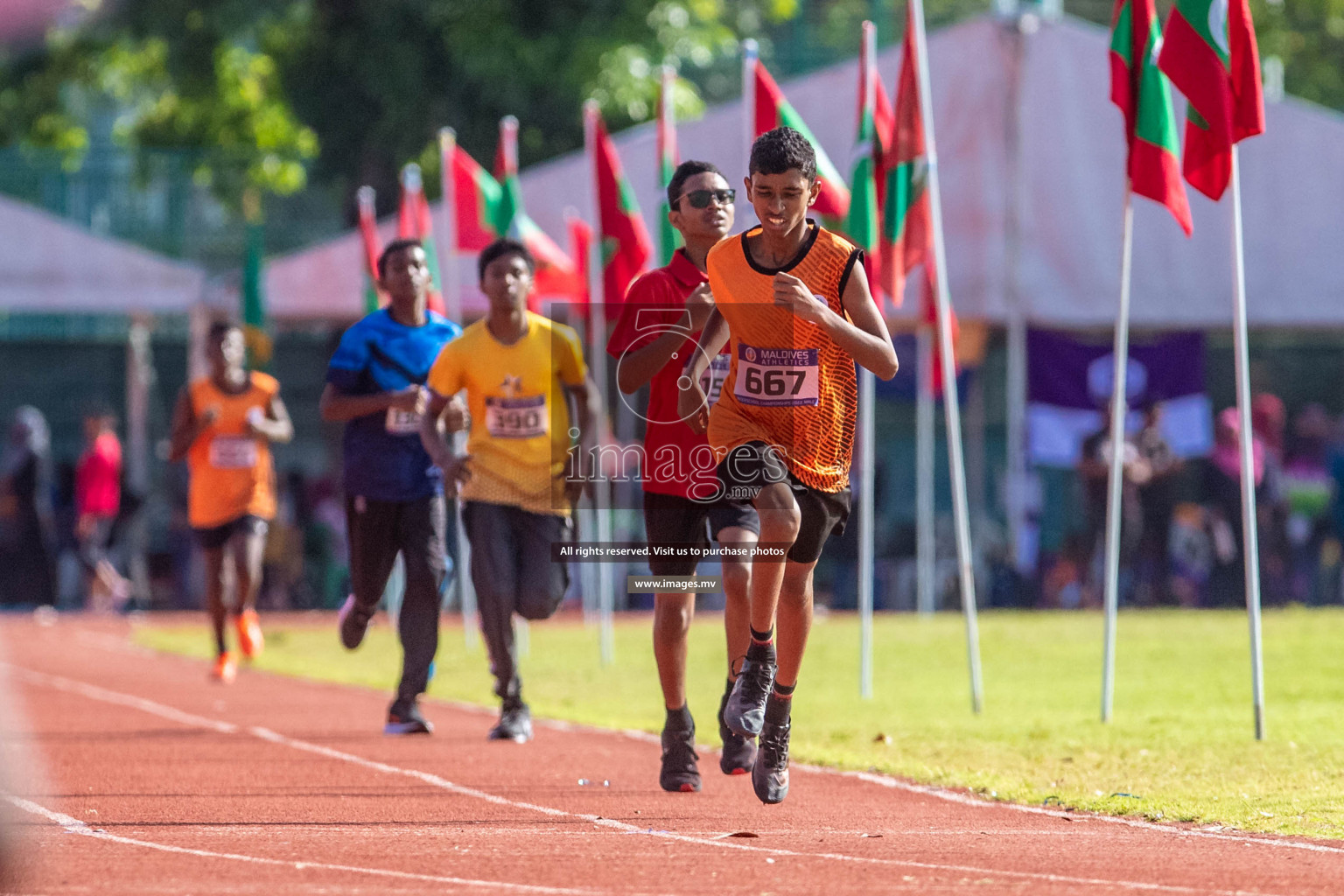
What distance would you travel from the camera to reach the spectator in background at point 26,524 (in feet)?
80.4

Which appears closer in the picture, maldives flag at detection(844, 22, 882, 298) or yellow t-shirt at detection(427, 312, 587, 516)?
→ yellow t-shirt at detection(427, 312, 587, 516)

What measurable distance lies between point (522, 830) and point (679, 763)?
49.4 inches

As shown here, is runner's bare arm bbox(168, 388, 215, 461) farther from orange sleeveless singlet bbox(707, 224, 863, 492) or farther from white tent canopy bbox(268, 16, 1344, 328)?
white tent canopy bbox(268, 16, 1344, 328)

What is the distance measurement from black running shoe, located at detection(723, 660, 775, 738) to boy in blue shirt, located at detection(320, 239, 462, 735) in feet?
11.4

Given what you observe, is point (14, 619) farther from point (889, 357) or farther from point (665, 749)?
point (889, 357)

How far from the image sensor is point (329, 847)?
264 inches

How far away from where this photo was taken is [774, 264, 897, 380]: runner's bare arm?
701 centimetres

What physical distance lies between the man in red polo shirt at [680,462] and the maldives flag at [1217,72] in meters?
3.51

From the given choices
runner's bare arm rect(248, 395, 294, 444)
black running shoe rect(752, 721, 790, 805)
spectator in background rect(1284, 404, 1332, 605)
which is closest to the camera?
black running shoe rect(752, 721, 790, 805)

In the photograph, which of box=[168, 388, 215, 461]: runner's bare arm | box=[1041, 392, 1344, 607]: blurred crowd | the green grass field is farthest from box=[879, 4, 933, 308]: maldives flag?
box=[1041, 392, 1344, 607]: blurred crowd

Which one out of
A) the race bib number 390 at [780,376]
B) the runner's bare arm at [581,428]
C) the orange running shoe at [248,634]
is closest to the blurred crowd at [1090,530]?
the orange running shoe at [248,634]

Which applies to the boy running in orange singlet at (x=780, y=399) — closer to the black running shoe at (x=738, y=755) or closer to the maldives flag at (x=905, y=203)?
the black running shoe at (x=738, y=755)

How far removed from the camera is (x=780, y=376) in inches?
293

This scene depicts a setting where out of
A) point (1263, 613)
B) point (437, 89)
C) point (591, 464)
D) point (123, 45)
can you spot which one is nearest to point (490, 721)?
point (591, 464)
